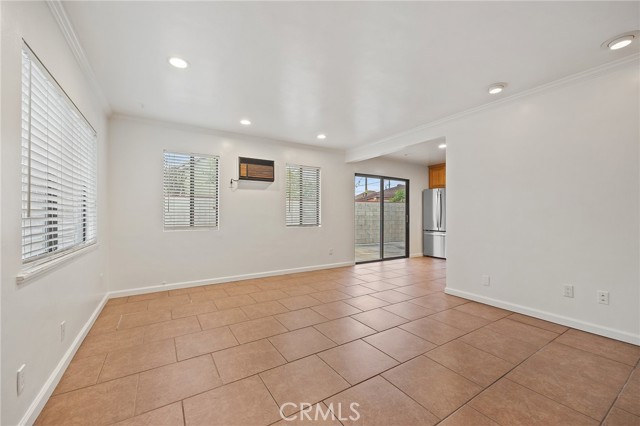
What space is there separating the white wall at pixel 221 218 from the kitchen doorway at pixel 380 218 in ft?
1.46

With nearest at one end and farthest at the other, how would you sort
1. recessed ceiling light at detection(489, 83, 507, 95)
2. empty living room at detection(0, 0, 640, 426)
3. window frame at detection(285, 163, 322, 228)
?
empty living room at detection(0, 0, 640, 426) < recessed ceiling light at detection(489, 83, 507, 95) < window frame at detection(285, 163, 322, 228)

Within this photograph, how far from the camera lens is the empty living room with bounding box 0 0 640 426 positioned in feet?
5.51

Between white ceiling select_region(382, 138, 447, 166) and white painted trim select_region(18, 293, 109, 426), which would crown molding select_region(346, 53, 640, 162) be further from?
white painted trim select_region(18, 293, 109, 426)

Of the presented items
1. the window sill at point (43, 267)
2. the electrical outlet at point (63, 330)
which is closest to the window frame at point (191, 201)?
the window sill at point (43, 267)

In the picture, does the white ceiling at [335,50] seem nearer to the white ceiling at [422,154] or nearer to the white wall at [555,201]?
the white wall at [555,201]

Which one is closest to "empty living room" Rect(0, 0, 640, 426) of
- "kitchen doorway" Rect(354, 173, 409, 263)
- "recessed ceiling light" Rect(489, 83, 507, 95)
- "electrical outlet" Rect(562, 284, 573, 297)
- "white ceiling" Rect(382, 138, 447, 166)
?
"electrical outlet" Rect(562, 284, 573, 297)

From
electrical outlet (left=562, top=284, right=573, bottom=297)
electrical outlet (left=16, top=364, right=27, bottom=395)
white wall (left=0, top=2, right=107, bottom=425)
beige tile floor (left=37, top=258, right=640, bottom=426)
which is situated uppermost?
white wall (left=0, top=2, right=107, bottom=425)

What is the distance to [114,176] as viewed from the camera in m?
3.88

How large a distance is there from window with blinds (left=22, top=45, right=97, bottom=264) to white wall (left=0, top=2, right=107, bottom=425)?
0.12 metres

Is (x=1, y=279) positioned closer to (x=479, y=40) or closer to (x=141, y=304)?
(x=141, y=304)

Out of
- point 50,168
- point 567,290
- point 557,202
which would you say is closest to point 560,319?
point 567,290

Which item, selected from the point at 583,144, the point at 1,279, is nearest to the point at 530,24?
the point at 583,144

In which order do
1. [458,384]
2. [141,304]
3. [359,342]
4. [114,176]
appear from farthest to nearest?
[114,176], [141,304], [359,342], [458,384]

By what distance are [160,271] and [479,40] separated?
4806 mm
